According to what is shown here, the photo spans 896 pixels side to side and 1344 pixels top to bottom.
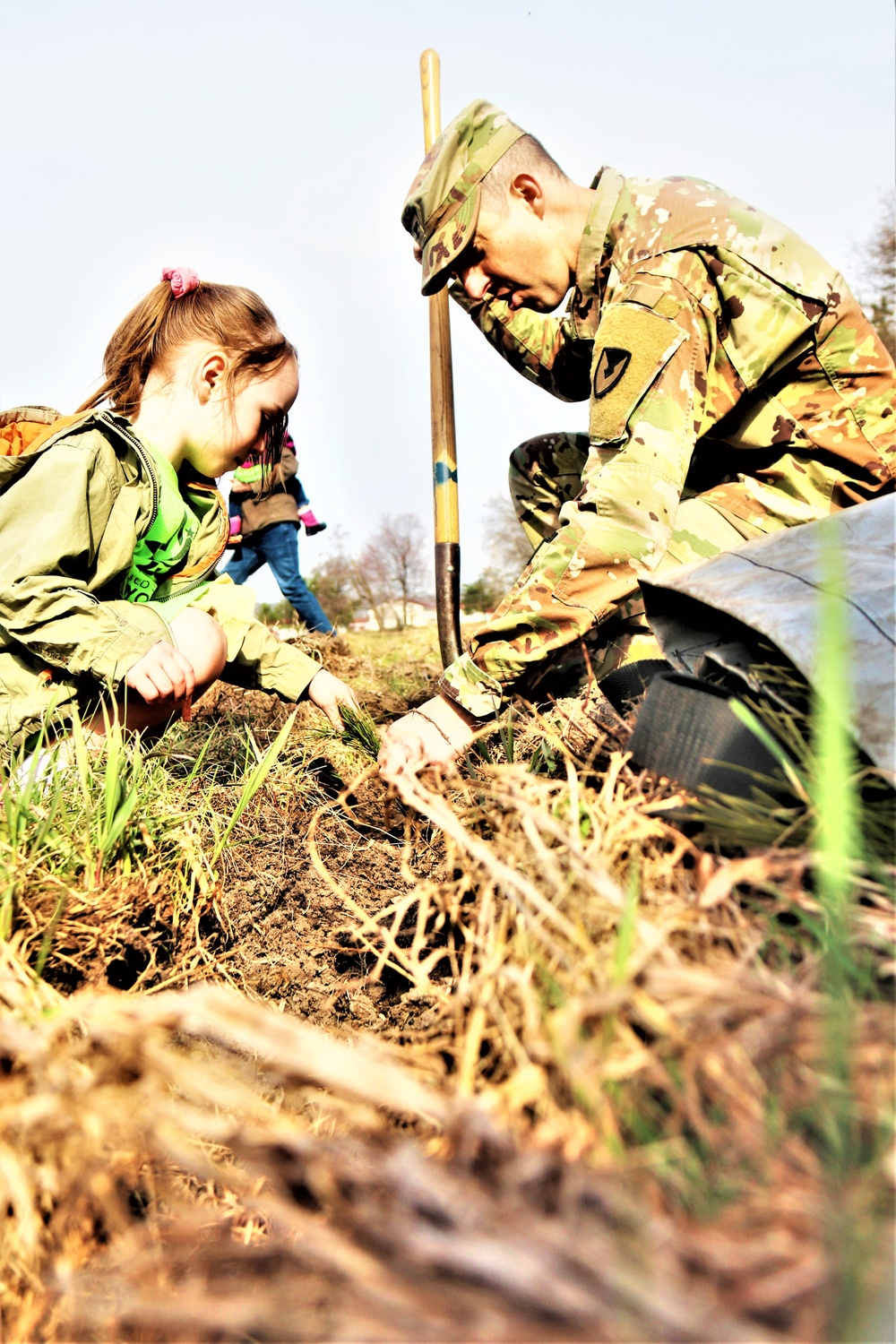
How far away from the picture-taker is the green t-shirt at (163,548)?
242 cm

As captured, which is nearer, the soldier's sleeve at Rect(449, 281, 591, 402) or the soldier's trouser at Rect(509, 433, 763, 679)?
the soldier's trouser at Rect(509, 433, 763, 679)

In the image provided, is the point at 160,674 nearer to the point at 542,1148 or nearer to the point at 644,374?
the point at 644,374

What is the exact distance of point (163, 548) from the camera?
8.31 ft

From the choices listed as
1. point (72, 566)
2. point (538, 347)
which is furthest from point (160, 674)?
point (538, 347)

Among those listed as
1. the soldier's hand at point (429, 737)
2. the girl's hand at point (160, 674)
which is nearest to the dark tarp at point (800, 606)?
the soldier's hand at point (429, 737)

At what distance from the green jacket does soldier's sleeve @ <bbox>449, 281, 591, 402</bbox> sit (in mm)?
1181

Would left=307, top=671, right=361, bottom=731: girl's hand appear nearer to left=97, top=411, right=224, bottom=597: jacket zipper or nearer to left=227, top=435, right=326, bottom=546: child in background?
left=97, top=411, right=224, bottom=597: jacket zipper

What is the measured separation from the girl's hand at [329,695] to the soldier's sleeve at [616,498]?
81cm

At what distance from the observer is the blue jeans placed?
20.0 ft

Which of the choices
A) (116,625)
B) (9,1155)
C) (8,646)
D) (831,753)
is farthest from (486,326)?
(9,1155)

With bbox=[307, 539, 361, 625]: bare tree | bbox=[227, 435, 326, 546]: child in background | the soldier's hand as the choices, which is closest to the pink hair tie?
the soldier's hand

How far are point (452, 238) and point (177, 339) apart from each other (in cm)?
88

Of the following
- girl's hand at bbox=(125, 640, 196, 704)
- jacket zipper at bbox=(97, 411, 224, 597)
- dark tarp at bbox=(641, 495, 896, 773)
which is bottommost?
girl's hand at bbox=(125, 640, 196, 704)

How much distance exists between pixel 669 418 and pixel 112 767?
1.32m
